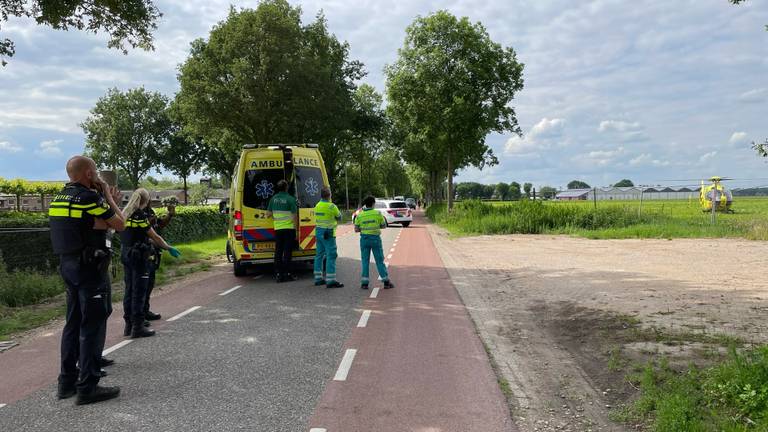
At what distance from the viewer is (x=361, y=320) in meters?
6.83

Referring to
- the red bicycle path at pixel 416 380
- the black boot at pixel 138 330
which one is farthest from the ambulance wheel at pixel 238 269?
the black boot at pixel 138 330

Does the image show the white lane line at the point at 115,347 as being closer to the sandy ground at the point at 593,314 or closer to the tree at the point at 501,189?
the sandy ground at the point at 593,314

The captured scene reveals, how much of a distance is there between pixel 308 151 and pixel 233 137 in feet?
72.9

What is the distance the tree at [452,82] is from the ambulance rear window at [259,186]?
20909 mm

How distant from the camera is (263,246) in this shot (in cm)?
1034

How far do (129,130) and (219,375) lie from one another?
190 feet

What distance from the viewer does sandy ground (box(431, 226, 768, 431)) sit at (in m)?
4.33

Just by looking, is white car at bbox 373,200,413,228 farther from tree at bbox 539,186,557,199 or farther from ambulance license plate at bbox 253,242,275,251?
ambulance license plate at bbox 253,242,275,251

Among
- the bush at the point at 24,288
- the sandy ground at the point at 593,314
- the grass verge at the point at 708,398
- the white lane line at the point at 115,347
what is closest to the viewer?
the grass verge at the point at 708,398

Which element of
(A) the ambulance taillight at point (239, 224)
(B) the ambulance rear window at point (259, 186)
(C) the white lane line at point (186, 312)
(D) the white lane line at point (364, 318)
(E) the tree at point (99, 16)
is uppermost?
(E) the tree at point (99, 16)

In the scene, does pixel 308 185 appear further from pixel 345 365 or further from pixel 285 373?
pixel 285 373

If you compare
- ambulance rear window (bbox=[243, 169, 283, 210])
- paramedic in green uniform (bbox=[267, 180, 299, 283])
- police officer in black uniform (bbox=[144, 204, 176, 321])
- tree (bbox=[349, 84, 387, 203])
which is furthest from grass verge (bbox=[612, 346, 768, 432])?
tree (bbox=[349, 84, 387, 203])

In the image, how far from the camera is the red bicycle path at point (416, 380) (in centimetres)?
371

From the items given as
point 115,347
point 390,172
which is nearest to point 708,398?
point 115,347
